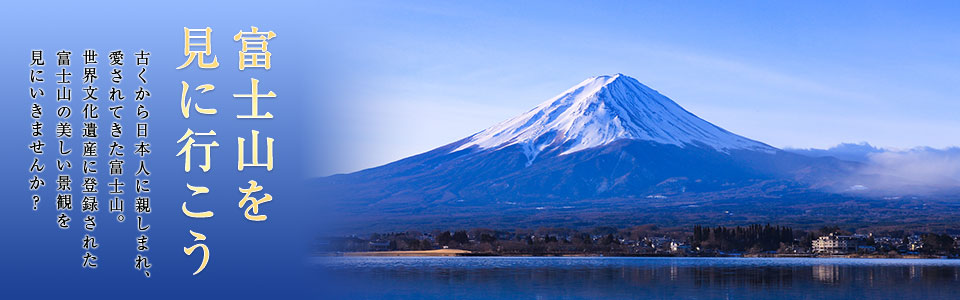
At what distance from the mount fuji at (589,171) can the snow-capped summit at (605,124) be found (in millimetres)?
165

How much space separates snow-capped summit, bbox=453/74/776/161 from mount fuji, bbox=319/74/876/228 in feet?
0.54

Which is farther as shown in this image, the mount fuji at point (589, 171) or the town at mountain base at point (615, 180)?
the mount fuji at point (589, 171)

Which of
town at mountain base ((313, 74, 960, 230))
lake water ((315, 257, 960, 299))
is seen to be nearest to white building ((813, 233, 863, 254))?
town at mountain base ((313, 74, 960, 230))

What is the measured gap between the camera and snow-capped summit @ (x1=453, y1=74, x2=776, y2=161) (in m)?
124

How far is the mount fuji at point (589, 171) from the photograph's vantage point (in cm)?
10019

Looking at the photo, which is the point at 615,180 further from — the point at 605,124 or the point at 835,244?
the point at 835,244

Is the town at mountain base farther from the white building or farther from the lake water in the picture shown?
the lake water

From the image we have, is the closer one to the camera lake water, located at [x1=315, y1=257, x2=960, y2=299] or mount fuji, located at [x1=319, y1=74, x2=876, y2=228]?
lake water, located at [x1=315, y1=257, x2=960, y2=299]

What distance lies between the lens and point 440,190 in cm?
10788

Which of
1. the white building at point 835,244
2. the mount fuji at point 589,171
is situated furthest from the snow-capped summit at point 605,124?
the white building at point 835,244

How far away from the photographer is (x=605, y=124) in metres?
127

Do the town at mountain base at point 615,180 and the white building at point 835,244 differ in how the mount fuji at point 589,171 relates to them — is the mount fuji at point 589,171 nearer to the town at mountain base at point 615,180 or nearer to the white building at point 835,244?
the town at mountain base at point 615,180

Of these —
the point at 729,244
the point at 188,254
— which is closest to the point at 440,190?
the point at 729,244

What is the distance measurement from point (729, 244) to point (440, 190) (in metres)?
51.2
